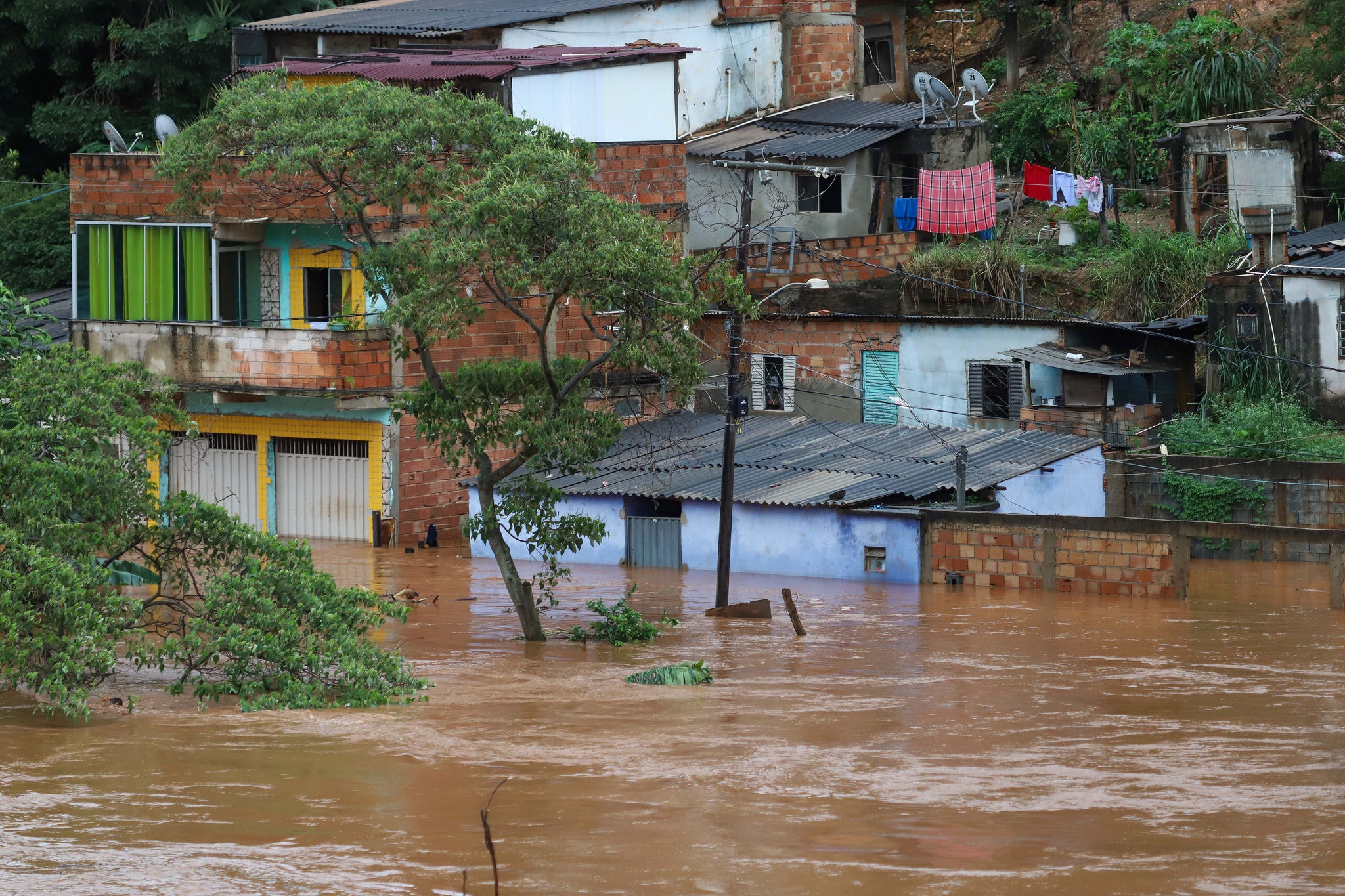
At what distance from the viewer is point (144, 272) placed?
97.6 ft

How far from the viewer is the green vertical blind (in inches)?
1161

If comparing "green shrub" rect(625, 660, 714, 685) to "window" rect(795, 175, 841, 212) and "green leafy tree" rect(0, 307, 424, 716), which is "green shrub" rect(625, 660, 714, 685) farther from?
"window" rect(795, 175, 841, 212)

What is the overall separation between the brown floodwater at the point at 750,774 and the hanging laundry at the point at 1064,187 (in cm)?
1356

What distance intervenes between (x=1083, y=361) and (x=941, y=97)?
8.84 meters

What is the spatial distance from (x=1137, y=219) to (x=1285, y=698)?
2037 cm

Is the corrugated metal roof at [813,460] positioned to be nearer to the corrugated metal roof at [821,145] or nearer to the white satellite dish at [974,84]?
the corrugated metal roof at [821,145]

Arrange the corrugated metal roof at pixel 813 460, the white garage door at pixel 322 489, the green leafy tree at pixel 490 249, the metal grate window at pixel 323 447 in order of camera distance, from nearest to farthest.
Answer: the green leafy tree at pixel 490 249 → the corrugated metal roof at pixel 813 460 → the metal grate window at pixel 323 447 → the white garage door at pixel 322 489

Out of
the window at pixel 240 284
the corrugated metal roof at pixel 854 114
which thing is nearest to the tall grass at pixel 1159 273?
the corrugated metal roof at pixel 854 114

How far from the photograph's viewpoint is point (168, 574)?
1764 cm

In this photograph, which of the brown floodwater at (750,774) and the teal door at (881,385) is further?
the teal door at (881,385)

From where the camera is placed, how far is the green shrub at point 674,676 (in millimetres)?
17656

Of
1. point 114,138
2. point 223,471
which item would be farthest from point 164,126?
point 223,471

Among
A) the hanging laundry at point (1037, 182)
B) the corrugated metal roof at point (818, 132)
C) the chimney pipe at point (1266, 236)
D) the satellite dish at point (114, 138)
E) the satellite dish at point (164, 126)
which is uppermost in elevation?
the corrugated metal roof at point (818, 132)

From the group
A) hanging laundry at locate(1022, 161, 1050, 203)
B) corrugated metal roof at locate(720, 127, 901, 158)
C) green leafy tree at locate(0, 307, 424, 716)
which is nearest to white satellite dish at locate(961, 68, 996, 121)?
corrugated metal roof at locate(720, 127, 901, 158)
